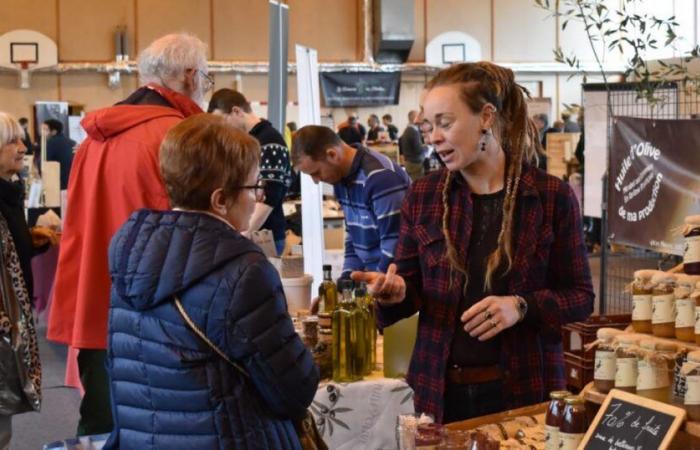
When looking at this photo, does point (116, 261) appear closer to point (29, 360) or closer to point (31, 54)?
point (29, 360)

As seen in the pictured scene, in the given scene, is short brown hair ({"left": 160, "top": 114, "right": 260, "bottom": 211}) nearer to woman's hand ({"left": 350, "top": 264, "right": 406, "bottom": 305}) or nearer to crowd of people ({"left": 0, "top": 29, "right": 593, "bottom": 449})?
crowd of people ({"left": 0, "top": 29, "right": 593, "bottom": 449})

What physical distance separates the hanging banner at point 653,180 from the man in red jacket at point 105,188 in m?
3.18

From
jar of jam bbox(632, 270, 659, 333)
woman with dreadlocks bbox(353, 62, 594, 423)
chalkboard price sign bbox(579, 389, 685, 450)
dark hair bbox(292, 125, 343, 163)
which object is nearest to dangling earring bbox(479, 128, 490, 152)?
woman with dreadlocks bbox(353, 62, 594, 423)

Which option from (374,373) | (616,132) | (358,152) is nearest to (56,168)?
(616,132)

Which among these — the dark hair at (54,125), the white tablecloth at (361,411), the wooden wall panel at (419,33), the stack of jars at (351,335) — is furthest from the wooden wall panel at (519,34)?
the white tablecloth at (361,411)

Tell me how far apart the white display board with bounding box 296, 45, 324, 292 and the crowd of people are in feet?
9.10

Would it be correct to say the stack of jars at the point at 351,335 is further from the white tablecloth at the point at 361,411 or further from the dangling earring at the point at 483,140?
the dangling earring at the point at 483,140

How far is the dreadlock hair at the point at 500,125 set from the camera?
231 cm

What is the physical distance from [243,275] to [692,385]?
30.4 inches

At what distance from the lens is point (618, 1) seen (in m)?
18.3

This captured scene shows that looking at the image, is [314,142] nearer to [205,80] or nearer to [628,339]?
[205,80]

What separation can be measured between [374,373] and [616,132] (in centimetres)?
338

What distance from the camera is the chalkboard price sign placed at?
1732 mm

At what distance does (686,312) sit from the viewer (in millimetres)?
1945
